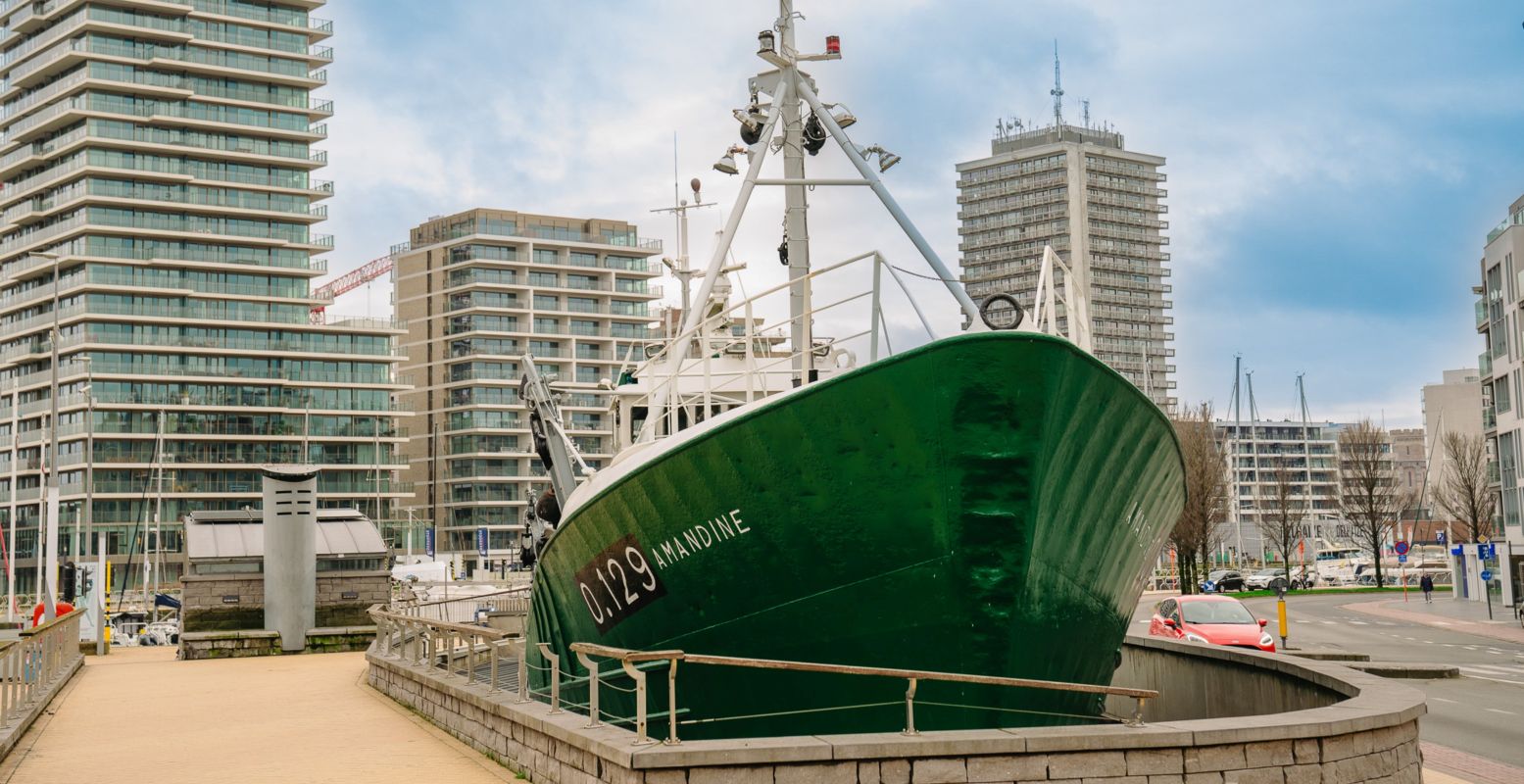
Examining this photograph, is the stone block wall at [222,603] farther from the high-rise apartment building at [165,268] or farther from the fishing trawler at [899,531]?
the high-rise apartment building at [165,268]

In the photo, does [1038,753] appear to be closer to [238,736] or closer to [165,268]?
[238,736]

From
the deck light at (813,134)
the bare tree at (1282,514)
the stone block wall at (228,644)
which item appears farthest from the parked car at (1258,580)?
the deck light at (813,134)

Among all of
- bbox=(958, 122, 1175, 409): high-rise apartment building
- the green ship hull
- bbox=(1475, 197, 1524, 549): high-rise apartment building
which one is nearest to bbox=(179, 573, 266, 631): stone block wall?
the green ship hull

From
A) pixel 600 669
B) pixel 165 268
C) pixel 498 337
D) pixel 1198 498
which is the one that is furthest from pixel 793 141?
pixel 498 337

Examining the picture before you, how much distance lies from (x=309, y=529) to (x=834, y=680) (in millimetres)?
18243

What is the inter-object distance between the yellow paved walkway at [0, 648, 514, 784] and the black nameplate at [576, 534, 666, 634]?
1.56 meters

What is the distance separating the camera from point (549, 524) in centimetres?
1875

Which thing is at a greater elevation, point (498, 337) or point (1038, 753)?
point (498, 337)

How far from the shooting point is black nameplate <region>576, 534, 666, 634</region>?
11.0m

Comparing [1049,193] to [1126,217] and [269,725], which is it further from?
[269,725]

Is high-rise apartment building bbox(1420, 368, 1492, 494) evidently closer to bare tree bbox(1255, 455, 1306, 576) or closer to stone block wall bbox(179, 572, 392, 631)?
bare tree bbox(1255, 455, 1306, 576)

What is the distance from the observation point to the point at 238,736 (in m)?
13.5

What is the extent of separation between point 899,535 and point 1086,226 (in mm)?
143694

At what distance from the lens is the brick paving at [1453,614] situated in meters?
38.2
